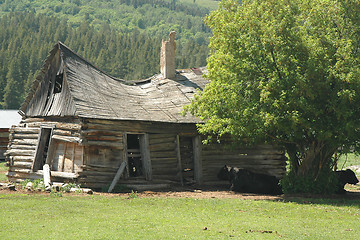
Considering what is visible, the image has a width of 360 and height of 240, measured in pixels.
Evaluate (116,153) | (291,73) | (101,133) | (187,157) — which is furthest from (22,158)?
(291,73)

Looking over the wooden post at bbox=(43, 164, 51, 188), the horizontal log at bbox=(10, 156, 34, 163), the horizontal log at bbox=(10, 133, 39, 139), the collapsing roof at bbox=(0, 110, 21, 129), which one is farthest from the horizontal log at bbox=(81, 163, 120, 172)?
the collapsing roof at bbox=(0, 110, 21, 129)

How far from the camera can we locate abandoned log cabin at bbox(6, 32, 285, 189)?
1875 centimetres

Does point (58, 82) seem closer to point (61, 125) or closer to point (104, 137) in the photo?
point (61, 125)

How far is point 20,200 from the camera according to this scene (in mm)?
14656

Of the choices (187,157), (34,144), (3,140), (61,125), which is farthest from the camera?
(3,140)

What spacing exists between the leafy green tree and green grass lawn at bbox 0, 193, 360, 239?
2770 mm

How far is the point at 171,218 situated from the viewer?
40.4ft

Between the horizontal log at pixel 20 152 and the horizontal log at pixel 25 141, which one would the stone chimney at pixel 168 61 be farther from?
the horizontal log at pixel 20 152

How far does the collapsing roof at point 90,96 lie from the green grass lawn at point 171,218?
4624 millimetres

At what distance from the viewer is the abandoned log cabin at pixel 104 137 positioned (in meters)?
18.8

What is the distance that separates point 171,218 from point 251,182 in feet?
27.6

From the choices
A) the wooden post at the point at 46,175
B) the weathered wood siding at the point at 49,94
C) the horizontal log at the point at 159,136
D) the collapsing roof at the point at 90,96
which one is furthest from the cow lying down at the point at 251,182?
the weathered wood siding at the point at 49,94

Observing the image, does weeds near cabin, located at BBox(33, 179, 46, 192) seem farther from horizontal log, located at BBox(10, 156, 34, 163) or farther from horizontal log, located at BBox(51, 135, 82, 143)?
horizontal log, located at BBox(51, 135, 82, 143)

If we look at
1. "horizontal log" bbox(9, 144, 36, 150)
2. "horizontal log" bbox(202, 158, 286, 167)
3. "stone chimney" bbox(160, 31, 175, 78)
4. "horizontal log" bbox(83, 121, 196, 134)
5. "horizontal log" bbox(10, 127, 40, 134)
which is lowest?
"horizontal log" bbox(202, 158, 286, 167)
